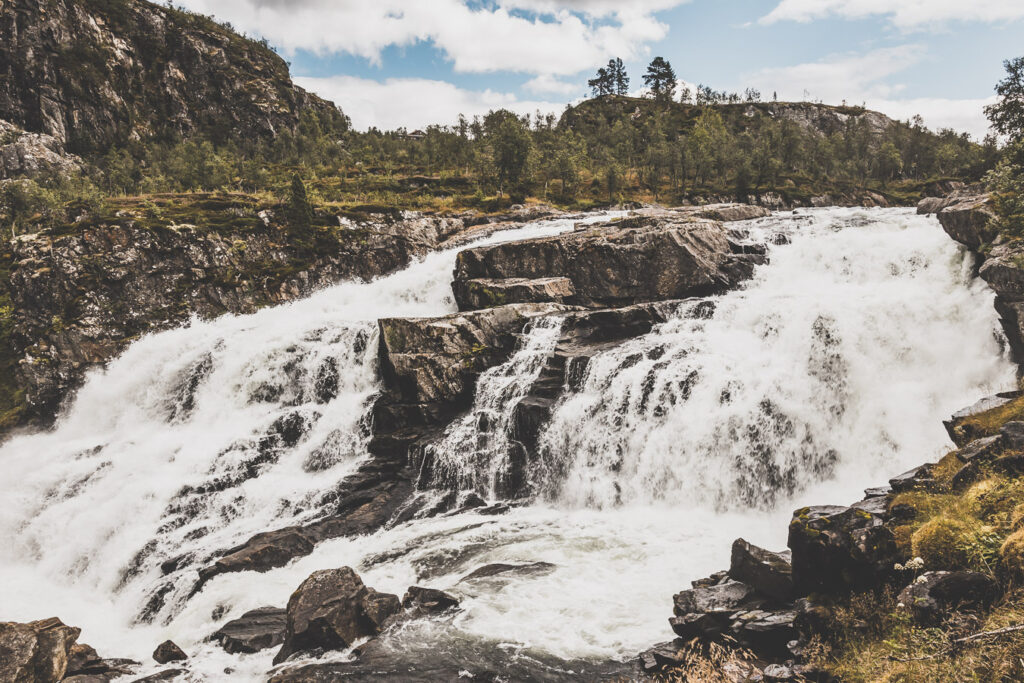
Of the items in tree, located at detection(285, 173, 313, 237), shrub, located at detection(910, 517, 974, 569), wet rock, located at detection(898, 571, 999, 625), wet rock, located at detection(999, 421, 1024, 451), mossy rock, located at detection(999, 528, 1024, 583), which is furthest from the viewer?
tree, located at detection(285, 173, 313, 237)

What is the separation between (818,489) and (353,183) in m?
89.5

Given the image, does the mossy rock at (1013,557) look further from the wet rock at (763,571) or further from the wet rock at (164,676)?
the wet rock at (164,676)

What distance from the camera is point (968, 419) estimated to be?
1262 centimetres

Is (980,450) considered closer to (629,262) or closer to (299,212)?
(629,262)

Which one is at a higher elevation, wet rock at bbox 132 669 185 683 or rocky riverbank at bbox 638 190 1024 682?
rocky riverbank at bbox 638 190 1024 682

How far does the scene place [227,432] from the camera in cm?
2623

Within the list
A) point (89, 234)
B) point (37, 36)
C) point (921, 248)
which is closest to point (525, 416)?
point (921, 248)

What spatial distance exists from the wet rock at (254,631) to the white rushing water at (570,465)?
43cm

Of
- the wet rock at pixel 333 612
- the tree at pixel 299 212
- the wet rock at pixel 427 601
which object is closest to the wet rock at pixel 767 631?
the wet rock at pixel 427 601

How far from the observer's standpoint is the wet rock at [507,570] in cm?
1454

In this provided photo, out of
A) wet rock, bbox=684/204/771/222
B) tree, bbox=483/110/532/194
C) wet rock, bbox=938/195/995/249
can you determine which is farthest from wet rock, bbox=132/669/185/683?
tree, bbox=483/110/532/194

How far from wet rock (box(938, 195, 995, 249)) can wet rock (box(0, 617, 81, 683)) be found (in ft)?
110

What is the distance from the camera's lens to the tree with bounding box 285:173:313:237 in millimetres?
46875

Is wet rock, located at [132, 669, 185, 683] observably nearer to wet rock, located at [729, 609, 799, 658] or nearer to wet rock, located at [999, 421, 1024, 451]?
wet rock, located at [729, 609, 799, 658]
